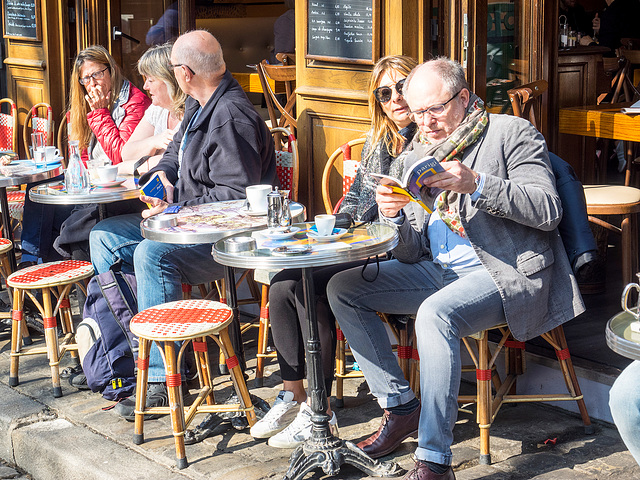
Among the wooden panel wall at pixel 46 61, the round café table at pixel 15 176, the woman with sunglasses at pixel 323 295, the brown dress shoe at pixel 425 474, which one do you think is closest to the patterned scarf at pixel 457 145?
the woman with sunglasses at pixel 323 295

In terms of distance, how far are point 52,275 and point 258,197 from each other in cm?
122

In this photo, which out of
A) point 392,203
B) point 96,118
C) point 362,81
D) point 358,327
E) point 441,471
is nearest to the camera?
point 441,471

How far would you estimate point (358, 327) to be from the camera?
3.19 metres

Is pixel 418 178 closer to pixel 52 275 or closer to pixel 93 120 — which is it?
pixel 52 275

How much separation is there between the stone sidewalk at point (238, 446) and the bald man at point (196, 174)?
238 millimetres

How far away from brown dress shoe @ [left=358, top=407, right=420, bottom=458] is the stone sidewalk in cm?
6

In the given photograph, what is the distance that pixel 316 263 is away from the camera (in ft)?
9.16

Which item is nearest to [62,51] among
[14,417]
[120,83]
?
[120,83]

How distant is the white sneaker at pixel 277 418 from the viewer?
11.0 feet

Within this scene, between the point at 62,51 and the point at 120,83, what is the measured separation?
7.12ft

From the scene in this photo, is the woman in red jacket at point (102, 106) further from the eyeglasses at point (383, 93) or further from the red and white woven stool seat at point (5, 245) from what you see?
the eyeglasses at point (383, 93)

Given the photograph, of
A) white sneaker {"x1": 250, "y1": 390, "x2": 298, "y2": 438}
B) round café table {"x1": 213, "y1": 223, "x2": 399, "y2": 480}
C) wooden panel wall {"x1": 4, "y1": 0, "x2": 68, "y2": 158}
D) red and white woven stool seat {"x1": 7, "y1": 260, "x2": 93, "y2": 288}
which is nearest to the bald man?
red and white woven stool seat {"x1": 7, "y1": 260, "x2": 93, "y2": 288}

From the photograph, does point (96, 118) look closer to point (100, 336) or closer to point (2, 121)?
point (100, 336)

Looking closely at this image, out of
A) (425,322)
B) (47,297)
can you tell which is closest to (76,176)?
(47,297)
